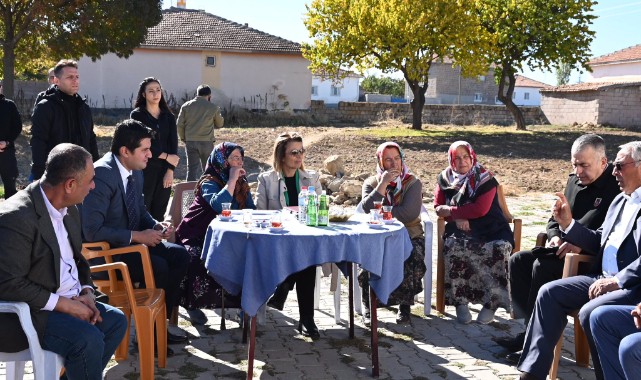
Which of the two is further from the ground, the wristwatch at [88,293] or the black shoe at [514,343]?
the wristwatch at [88,293]

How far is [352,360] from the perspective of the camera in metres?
5.46

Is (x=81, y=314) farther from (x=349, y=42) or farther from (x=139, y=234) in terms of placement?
(x=349, y=42)

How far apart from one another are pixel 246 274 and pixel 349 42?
960 inches

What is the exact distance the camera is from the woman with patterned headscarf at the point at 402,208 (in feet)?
21.1

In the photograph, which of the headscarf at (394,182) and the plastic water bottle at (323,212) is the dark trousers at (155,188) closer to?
the headscarf at (394,182)

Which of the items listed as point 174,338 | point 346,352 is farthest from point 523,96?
point 174,338

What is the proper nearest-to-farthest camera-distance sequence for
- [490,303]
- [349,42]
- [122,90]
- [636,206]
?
[636,206], [490,303], [349,42], [122,90]

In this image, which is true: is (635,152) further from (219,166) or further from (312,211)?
(219,166)

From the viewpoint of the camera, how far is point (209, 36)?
39.5 m

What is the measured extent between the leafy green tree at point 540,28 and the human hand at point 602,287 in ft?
94.3

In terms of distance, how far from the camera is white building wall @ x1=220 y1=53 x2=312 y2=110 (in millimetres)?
38125

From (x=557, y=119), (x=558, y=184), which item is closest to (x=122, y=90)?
(x=557, y=119)

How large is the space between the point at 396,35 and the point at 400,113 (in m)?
9.88

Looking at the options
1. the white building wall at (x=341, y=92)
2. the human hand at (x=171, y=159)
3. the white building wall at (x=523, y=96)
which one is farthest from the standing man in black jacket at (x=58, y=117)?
the white building wall at (x=523, y=96)
